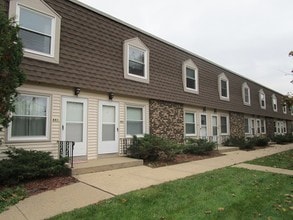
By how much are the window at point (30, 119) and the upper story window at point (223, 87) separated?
43.9 ft

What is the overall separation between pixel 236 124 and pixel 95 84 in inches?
559

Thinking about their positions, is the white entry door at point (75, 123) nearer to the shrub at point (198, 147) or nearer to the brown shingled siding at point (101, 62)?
the brown shingled siding at point (101, 62)

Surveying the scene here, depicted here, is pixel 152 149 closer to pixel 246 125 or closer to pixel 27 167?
Answer: pixel 27 167

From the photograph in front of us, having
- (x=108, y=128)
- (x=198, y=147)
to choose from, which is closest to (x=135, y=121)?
(x=108, y=128)

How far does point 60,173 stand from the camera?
6836 millimetres

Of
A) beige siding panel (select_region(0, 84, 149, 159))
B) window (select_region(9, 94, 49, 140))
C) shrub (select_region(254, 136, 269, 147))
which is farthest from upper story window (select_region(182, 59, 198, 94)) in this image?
window (select_region(9, 94, 49, 140))

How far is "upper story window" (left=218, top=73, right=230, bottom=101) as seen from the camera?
18.2 m

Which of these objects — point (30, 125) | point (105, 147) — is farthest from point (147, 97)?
point (30, 125)

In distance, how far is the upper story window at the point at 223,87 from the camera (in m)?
18.2

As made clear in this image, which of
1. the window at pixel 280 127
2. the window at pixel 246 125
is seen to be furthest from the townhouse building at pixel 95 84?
the window at pixel 280 127

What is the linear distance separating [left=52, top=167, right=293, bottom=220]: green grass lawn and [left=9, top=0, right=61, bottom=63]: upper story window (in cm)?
569

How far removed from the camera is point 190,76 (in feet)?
50.4

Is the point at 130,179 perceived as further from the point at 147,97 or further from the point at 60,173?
the point at 147,97

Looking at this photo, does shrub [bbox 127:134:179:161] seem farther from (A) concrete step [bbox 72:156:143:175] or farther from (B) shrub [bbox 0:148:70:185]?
(B) shrub [bbox 0:148:70:185]
